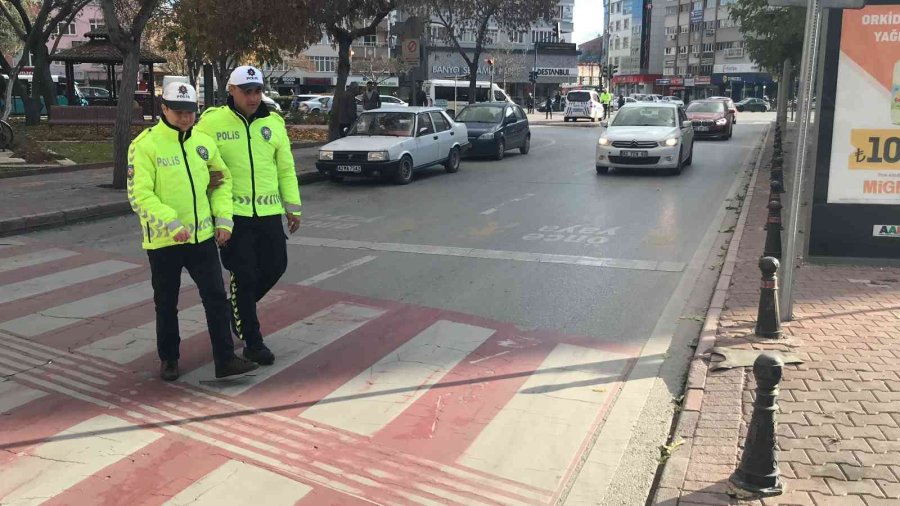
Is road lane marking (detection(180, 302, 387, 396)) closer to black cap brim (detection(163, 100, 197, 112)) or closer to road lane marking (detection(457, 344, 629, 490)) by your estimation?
road lane marking (detection(457, 344, 629, 490))

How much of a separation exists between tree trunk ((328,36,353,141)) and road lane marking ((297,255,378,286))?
39.2ft

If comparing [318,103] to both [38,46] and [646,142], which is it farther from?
[646,142]

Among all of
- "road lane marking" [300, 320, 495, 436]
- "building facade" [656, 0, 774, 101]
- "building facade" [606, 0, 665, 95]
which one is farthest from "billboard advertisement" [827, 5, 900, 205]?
"building facade" [606, 0, 665, 95]

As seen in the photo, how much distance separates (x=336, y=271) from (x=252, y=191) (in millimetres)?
3249

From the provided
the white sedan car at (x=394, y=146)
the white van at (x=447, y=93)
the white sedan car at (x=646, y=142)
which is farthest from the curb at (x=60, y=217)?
the white van at (x=447, y=93)

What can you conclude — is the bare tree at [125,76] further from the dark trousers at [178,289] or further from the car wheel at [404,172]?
the dark trousers at [178,289]

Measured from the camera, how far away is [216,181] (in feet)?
16.3

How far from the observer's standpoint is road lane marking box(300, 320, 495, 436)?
464 cm

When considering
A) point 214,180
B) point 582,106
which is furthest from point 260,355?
point 582,106

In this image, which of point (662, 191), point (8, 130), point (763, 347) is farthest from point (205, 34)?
point (763, 347)

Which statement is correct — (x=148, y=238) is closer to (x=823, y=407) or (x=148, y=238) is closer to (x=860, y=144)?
(x=823, y=407)

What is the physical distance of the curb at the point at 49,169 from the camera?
48.8 ft

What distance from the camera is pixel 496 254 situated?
917 centimetres

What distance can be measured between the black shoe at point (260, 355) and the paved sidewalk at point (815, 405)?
2.77 meters
